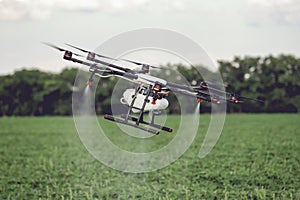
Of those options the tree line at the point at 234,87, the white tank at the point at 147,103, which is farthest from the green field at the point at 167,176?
the tree line at the point at 234,87

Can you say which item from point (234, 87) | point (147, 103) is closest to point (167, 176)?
point (147, 103)

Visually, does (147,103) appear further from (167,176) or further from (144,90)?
(167,176)

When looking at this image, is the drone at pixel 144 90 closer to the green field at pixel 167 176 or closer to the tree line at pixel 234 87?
the green field at pixel 167 176

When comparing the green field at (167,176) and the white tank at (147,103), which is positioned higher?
the white tank at (147,103)

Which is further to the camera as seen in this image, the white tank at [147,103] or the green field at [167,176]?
the green field at [167,176]

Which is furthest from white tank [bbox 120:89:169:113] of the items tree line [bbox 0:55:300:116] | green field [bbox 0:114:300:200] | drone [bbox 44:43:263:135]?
tree line [bbox 0:55:300:116]

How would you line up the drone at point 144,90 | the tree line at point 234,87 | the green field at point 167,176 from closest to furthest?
1. the drone at point 144,90
2. the green field at point 167,176
3. the tree line at point 234,87

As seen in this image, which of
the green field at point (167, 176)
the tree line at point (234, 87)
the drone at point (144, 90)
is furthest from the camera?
the tree line at point (234, 87)

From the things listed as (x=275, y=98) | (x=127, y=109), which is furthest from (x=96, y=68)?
(x=275, y=98)
